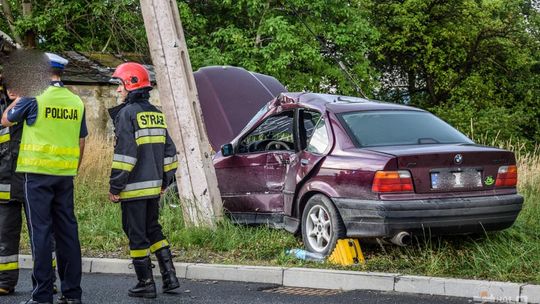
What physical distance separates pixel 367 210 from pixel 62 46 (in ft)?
77.6

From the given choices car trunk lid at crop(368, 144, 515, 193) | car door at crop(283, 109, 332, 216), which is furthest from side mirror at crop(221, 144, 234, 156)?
car trunk lid at crop(368, 144, 515, 193)

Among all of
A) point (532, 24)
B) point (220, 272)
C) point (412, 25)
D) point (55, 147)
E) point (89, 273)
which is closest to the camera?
point (55, 147)

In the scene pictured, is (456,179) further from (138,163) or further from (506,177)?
(138,163)

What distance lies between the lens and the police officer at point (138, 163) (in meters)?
7.03

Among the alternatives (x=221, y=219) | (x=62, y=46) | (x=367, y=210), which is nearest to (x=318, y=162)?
(x=367, y=210)

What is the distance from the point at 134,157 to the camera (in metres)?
7.04

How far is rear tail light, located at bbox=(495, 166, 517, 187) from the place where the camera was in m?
8.29

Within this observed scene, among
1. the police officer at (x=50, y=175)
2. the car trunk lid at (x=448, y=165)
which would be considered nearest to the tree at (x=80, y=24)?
the car trunk lid at (x=448, y=165)

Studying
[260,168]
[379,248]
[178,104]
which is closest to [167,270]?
[379,248]

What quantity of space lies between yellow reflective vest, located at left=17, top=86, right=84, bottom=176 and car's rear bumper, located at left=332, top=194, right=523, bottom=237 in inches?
106

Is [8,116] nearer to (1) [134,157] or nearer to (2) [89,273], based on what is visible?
(1) [134,157]

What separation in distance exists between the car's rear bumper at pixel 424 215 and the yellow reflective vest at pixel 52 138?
2.70m

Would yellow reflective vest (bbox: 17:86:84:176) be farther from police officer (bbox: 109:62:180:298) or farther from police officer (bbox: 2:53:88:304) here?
police officer (bbox: 109:62:180:298)

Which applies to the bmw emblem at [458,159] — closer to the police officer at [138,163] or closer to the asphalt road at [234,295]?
the asphalt road at [234,295]
